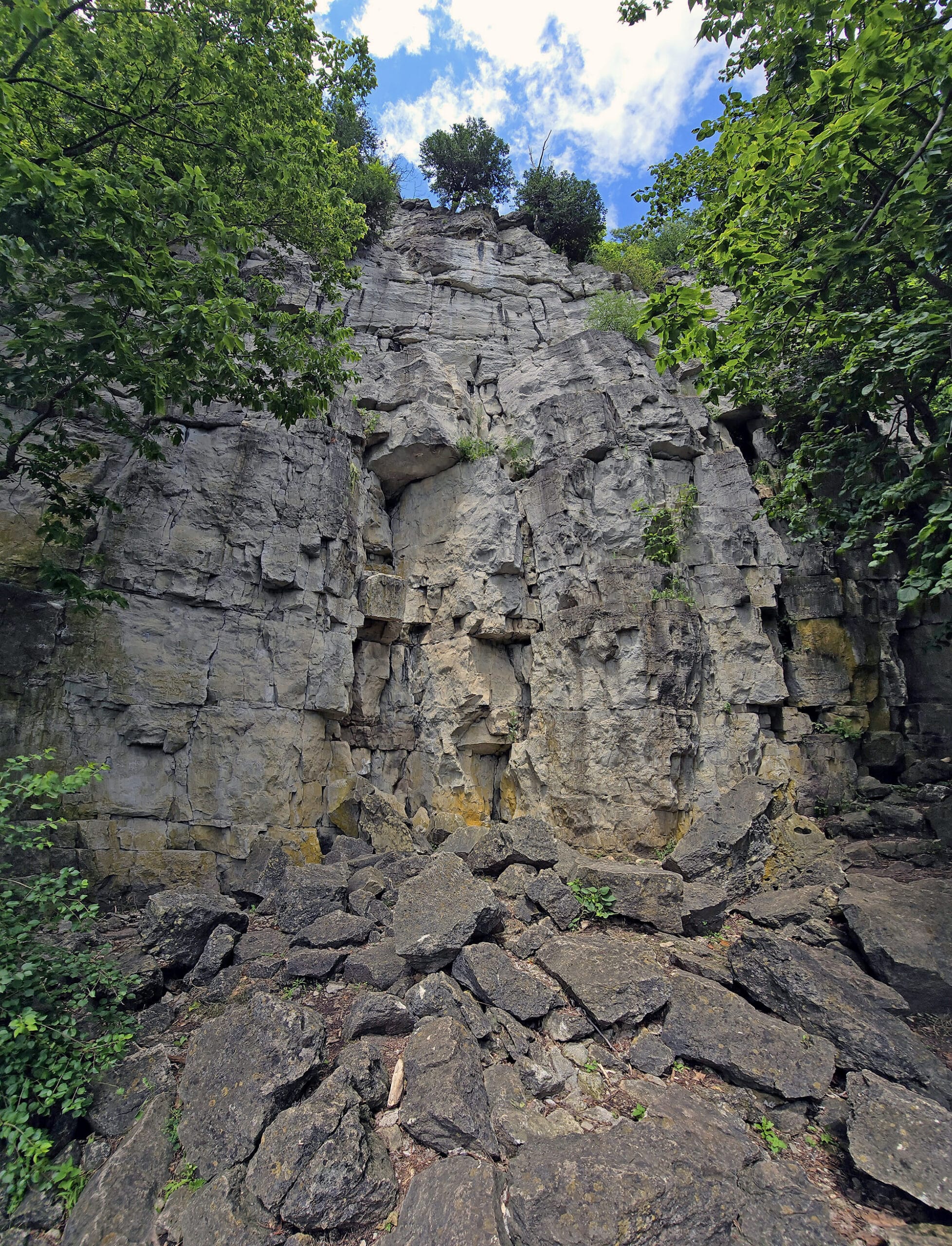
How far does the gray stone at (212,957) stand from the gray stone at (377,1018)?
66.7 inches

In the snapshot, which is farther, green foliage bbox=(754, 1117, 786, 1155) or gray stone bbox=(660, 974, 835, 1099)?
gray stone bbox=(660, 974, 835, 1099)

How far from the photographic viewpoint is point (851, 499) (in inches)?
414

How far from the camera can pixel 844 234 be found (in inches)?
235

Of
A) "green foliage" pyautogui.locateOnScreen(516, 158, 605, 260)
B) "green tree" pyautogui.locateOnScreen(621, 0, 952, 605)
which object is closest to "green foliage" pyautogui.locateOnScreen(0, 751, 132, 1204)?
"green tree" pyautogui.locateOnScreen(621, 0, 952, 605)

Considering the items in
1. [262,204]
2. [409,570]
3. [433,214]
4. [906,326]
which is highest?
[433,214]

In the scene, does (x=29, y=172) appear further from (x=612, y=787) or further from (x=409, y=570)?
(x=612, y=787)

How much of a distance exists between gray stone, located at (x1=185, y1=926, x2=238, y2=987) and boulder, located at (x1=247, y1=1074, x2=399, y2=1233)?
85.6 inches

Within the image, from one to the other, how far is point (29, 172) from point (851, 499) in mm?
12482

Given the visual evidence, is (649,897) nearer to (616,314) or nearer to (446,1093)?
(446,1093)

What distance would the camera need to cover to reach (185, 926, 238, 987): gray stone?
5848 mm

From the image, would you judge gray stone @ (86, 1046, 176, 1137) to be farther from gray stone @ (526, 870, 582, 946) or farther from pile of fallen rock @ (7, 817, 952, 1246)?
gray stone @ (526, 870, 582, 946)

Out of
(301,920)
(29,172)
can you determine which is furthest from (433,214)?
(301,920)

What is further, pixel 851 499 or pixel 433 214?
pixel 433 214

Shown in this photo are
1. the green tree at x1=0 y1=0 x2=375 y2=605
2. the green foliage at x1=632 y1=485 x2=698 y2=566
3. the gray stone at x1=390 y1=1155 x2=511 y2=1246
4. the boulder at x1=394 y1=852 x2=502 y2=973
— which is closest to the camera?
the gray stone at x1=390 y1=1155 x2=511 y2=1246
